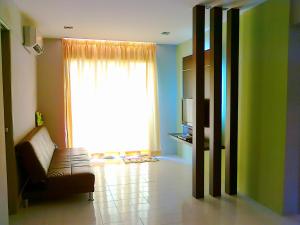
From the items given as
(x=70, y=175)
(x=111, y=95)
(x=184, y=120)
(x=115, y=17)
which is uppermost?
(x=115, y=17)

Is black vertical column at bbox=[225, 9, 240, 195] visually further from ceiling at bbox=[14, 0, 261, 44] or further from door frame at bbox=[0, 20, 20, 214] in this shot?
door frame at bbox=[0, 20, 20, 214]

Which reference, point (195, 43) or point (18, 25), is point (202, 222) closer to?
point (195, 43)

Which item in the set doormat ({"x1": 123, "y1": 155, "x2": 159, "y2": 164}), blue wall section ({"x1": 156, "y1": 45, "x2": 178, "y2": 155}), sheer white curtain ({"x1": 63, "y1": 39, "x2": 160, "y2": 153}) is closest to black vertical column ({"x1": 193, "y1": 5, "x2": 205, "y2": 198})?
doormat ({"x1": 123, "y1": 155, "x2": 159, "y2": 164})

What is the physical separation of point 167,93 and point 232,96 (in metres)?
2.48

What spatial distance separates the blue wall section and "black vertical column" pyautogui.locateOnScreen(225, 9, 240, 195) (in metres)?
2.41

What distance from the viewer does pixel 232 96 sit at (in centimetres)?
326

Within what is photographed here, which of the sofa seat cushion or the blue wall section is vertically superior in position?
the blue wall section

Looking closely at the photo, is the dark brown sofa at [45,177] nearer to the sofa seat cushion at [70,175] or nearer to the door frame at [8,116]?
the sofa seat cushion at [70,175]

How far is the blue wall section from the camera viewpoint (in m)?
5.56

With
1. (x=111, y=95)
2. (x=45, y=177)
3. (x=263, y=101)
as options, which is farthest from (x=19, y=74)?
(x=263, y=101)

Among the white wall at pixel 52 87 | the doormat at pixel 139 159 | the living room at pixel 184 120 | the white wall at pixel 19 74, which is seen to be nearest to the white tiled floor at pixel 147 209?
the living room at pixel 184 120

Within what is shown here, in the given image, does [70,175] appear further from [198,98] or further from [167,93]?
[167,93]

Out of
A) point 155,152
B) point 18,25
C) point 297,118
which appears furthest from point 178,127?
point 18,25

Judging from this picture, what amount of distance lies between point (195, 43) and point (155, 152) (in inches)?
117
